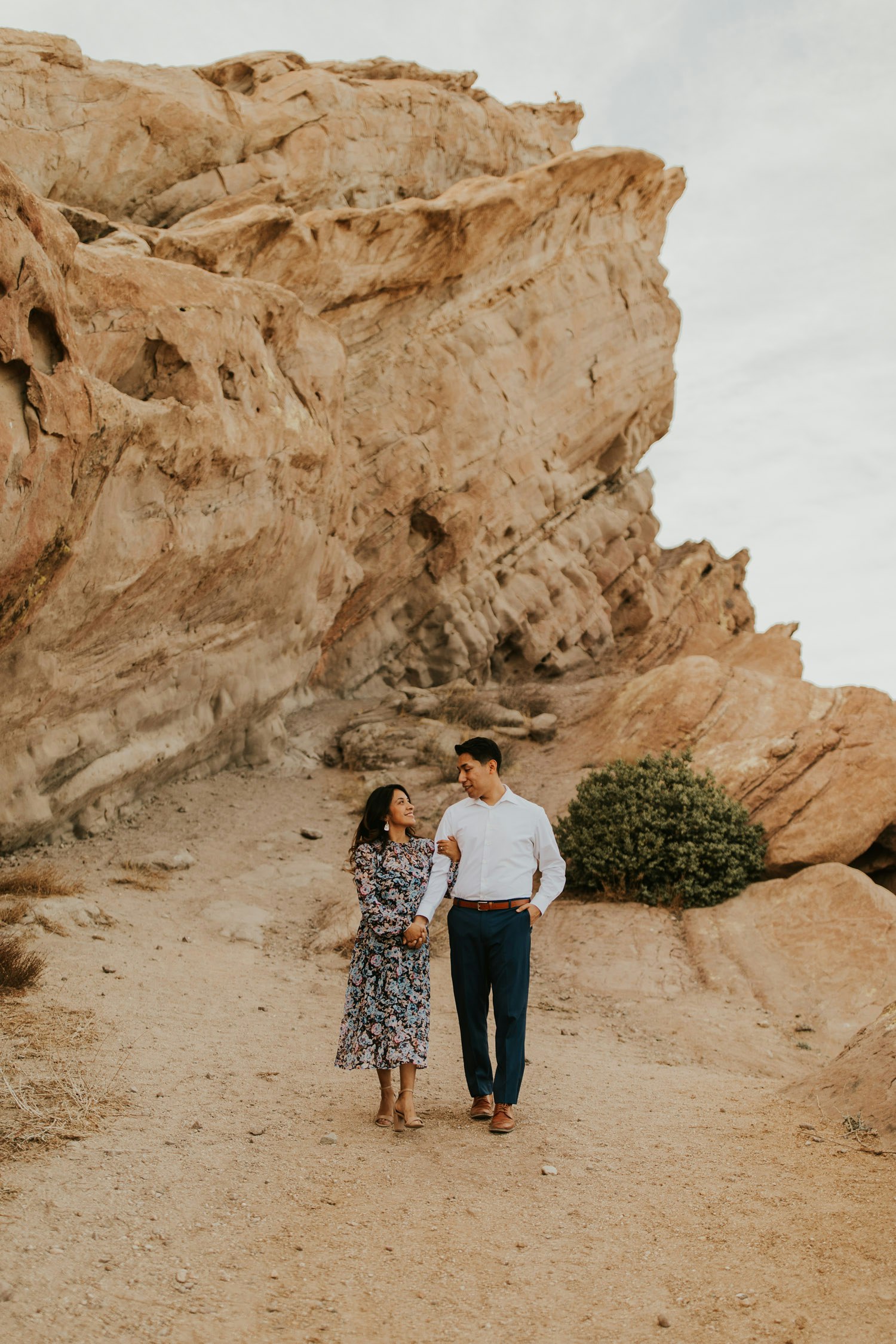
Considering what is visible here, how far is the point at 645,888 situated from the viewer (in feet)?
40.5

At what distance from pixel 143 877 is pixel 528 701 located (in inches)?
395

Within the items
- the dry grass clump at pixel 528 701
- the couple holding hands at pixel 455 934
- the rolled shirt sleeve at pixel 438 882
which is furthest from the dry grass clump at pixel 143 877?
the dry grass clump at pixel 528 701

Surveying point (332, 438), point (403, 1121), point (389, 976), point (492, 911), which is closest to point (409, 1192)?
point (403, 1121)

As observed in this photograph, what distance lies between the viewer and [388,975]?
5.67 meters

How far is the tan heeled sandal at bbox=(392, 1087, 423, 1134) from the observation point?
18.5ft

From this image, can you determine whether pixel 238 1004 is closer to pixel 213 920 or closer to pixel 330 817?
pixel 213 920

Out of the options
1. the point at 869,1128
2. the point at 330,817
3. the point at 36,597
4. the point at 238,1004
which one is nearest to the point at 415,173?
the point at 330,817

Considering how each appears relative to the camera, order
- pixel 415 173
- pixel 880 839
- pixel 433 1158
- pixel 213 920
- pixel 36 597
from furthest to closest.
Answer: pixel 415 173
pixel 880 839
pixel 213 920
pixel 36 597
pixel 433 1158

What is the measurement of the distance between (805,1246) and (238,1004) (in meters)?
5.21

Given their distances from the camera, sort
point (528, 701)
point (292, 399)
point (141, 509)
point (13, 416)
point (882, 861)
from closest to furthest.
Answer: point (13, 416)
point (141, 509)
point (882, 861)
point (292, 399)
point (528, 701)

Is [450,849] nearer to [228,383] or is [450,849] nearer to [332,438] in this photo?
[228,383]

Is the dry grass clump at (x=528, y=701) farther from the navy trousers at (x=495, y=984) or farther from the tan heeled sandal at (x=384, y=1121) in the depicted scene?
the tan heeled sandal at (x=384, y=1121)

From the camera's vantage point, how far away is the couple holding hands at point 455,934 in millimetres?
5641

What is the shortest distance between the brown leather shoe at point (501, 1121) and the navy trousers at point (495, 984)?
1.4 inches
